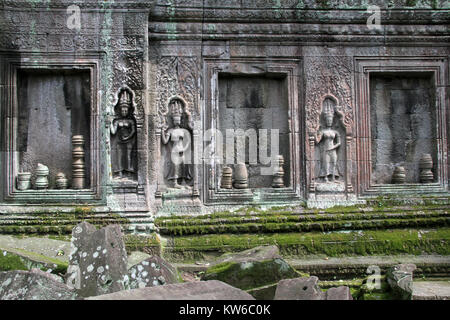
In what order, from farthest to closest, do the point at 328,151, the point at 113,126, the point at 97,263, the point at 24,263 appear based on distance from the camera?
the point at 328,151 < the point at 113,126 < the point at 24,263 < the point at 97,263

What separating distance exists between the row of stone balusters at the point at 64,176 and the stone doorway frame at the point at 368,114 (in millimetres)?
4783

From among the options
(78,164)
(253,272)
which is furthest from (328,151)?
(78,164)

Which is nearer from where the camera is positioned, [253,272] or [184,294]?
[184,294]

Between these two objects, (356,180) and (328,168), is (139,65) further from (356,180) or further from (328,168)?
(356,180)

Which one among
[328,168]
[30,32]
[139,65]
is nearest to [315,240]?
[328,168]

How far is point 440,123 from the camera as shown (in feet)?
30.2

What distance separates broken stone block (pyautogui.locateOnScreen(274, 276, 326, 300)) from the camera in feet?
15.0

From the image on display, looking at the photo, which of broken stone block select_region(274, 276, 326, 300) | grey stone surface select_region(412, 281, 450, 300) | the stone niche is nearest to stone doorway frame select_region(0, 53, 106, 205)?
the stone niche

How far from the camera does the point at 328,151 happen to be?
29.3ft

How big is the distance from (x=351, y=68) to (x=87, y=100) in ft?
15.4

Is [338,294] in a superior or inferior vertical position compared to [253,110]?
inferior

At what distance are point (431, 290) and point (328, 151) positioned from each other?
2.88 metres

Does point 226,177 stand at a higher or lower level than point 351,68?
lower

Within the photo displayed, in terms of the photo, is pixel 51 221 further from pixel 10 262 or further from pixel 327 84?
pixel 327 84
